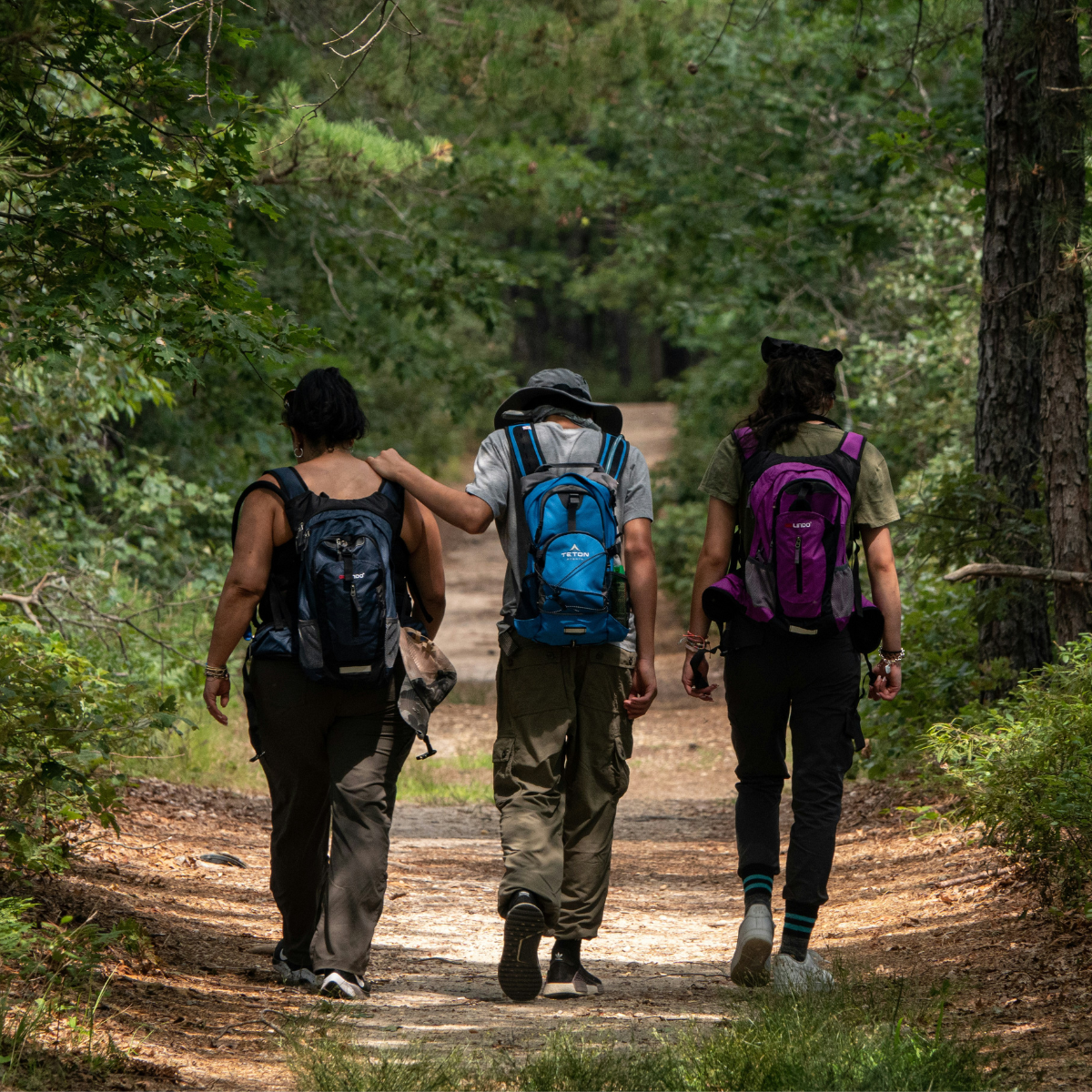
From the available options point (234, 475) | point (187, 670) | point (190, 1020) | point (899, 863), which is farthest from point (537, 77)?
point (190, 1020)

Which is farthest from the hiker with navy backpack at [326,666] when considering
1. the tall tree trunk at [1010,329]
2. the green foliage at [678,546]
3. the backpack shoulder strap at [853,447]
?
the green foliage at [678,546]

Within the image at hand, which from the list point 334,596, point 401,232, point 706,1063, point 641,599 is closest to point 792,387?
point 641,599

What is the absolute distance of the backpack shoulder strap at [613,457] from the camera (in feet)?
13.6

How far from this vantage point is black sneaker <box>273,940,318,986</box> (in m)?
4.07

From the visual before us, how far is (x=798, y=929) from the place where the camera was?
405 cm

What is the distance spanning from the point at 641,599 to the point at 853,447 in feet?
2.70

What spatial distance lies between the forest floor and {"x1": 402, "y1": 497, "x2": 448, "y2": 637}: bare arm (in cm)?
119

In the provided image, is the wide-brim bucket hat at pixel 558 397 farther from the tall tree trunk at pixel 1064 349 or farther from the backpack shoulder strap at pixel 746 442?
the tall tree trunk at pixel 1064 349

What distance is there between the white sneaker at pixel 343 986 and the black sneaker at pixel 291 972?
0.40 ft

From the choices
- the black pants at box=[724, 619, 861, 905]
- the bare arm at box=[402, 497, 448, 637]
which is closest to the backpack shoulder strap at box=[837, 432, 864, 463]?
the black pants at box=[724, 619, 861, 905]

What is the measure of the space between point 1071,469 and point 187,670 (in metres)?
5.38

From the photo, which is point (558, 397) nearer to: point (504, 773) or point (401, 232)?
point (504, 773)

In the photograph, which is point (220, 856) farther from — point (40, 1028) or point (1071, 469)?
point (1071, 469)

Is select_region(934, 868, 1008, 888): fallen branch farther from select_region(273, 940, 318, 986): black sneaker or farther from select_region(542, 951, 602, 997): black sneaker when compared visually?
select_region(273, 940, 318, 986): black sneaker
